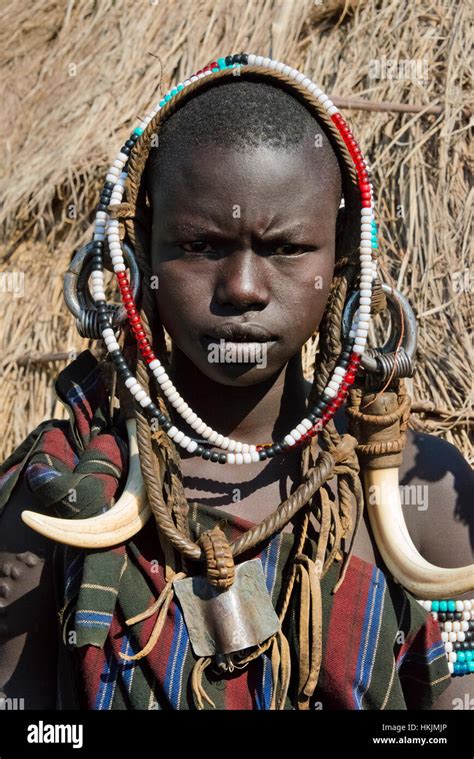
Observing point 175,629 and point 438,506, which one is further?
A: point 438,506

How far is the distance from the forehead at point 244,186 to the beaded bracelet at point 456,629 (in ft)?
2.72

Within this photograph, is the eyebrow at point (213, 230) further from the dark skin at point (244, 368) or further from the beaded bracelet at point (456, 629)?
the beaded bracelet at point (456, 629)

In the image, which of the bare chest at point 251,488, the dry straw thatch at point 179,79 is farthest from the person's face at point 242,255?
the dry straw thatch at point 179,79

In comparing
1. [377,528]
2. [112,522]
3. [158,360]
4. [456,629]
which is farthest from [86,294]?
[456,629]

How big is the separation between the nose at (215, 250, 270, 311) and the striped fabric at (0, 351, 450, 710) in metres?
0.42

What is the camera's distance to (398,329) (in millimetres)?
2049

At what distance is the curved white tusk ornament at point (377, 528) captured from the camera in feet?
6.01

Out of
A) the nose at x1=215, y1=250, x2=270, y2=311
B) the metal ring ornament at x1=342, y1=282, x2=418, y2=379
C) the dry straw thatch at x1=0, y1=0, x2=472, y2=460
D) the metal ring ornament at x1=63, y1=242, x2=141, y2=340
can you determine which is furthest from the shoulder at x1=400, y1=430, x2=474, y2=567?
the dry straw thatch at x1=0, y1=0, x2=472, y2=460

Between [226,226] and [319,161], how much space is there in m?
0.25

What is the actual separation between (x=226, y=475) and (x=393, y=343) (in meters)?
0.43

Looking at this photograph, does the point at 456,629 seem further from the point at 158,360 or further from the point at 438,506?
the point at 158,360

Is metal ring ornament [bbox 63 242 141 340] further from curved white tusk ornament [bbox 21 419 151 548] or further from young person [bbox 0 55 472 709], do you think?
curved white tusk ornament [bbox 21 419 151 548]

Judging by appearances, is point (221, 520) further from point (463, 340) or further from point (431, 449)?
point (463, 340)

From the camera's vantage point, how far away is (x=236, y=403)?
2068 mm
